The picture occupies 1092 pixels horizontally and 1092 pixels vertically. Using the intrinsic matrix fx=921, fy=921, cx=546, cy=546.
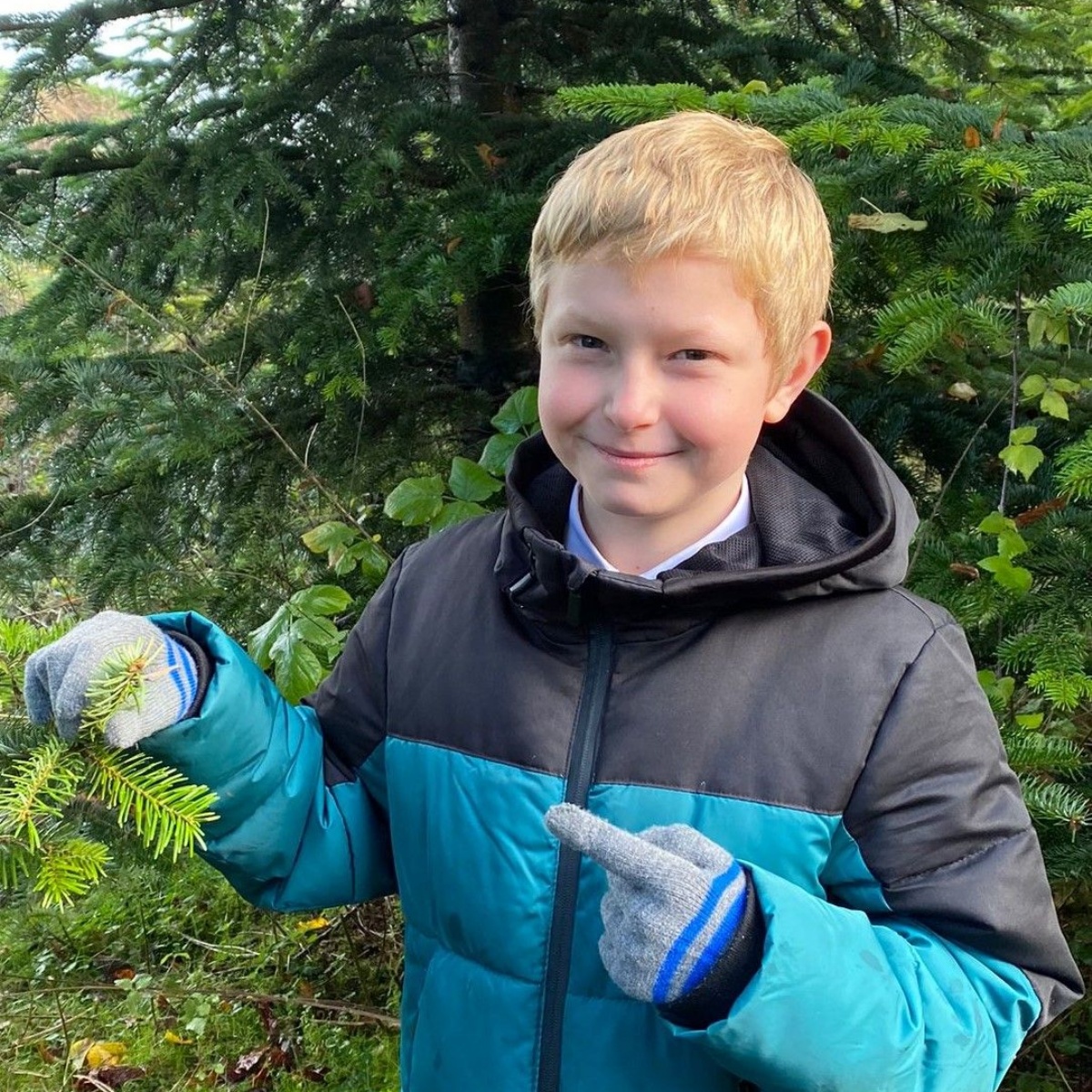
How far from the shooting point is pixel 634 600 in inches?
50.3

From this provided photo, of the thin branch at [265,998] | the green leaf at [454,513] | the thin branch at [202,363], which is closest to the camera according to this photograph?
the green leaf at [454,513]

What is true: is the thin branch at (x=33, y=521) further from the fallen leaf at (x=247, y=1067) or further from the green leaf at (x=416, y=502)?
the fallen leaf at (x=247, y=1067)

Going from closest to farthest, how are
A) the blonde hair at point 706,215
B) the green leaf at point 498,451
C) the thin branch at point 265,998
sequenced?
the blonde hair at point 706,215 < the green leaf at point 498,451 < the thin branch at point 265,998

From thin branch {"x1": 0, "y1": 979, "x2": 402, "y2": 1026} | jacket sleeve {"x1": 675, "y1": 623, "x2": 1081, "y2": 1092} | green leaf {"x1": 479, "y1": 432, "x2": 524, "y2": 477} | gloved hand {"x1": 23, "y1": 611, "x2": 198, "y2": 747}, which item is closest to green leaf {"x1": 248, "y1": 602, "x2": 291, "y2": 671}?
green leaf {"x1": 479, "y1": 432, "x2": 524, "y2": 477}

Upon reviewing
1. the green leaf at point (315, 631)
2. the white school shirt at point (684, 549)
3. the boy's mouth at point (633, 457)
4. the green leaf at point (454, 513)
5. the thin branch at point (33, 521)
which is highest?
the boy's mouth at point (633, 457)

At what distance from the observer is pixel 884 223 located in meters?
1.74

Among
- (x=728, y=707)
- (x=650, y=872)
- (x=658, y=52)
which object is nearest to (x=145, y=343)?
(x=658, y=52)

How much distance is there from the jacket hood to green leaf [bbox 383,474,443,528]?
0.60 m

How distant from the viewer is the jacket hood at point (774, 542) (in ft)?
4.13

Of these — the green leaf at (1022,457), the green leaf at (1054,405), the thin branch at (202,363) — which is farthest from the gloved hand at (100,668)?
the green leaf at (1054,405)

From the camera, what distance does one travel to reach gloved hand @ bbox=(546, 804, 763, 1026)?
3.09 ft

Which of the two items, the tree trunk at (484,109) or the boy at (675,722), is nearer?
the boy at (675,722)

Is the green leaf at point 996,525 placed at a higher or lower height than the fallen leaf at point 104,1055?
higher

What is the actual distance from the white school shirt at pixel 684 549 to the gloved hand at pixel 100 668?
0.58 meters
